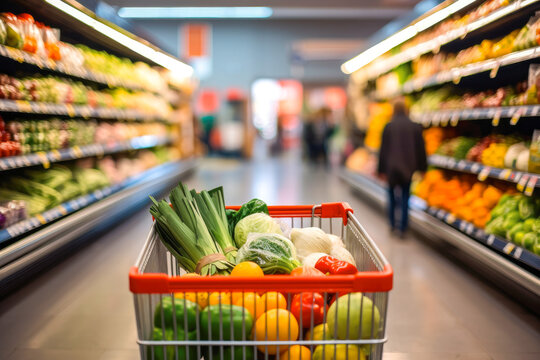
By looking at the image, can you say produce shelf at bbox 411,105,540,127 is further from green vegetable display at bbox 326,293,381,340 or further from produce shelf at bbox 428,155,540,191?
green vegetable display at bbox 326,293,381,340

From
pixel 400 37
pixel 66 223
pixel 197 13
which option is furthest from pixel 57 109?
pixel 197 13

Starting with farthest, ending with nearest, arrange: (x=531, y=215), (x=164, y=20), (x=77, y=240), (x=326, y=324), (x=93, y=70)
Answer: (x=164, y=20) < (x=93, y=70) < (x=77, y=240) < (x=531, y=215) < (x=326, y=324)

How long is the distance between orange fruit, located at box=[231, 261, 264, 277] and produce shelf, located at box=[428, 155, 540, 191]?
7.86 feet

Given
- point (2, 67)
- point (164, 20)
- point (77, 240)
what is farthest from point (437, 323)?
point (164, 20)

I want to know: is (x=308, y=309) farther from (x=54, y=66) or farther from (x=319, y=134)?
(x=319, y=134)

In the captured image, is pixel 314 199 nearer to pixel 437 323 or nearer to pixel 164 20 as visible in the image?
pixel 437 323

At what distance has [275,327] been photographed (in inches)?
50.3

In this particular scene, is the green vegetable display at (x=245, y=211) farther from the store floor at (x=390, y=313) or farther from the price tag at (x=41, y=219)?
the price tag at (x=41, y=219)

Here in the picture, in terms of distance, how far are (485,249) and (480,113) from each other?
46.0 inches

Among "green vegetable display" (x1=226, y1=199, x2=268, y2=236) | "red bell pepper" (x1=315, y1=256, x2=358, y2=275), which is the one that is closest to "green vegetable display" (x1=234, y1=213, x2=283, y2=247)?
"green vegetable display" (x1=226, y1=199, x2=268, y2=236)

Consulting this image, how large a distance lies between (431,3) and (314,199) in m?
3.57

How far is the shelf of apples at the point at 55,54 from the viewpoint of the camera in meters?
3.39

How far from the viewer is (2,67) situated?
3873 mm

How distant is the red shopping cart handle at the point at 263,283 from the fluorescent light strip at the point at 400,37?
11.4 feet
